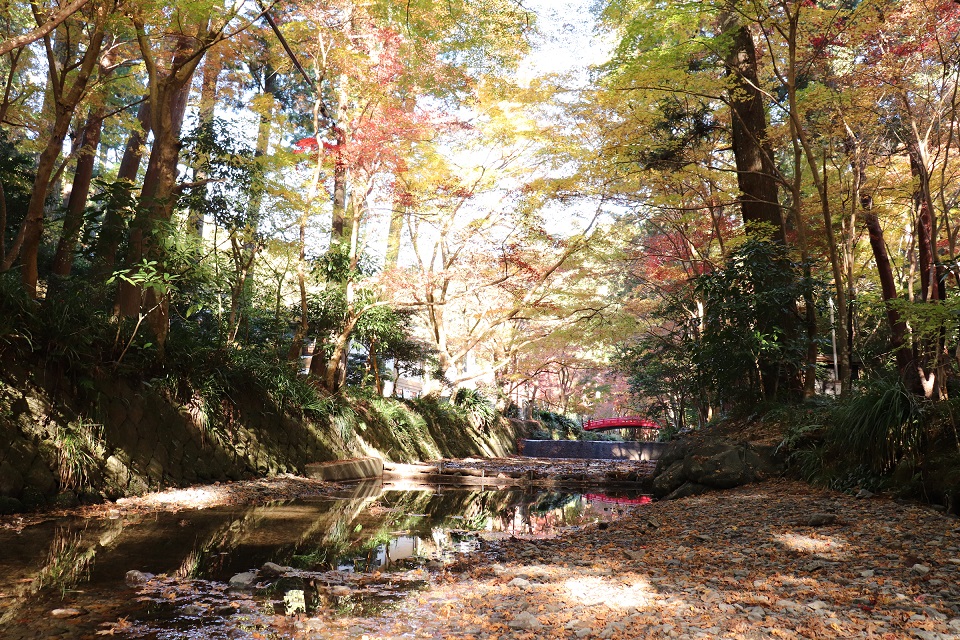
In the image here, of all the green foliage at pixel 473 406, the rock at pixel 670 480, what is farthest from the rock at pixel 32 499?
the green foliage at pixel 473 406

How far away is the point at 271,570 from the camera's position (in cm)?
341

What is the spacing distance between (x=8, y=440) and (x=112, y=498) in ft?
3.26

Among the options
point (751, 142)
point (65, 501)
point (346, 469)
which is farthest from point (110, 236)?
point (751, 142)

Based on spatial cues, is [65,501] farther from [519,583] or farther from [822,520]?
[822,520]

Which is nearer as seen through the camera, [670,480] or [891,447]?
[891,447]

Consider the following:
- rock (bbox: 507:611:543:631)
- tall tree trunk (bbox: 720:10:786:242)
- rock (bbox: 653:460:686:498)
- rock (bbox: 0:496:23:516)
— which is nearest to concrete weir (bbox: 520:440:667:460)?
tall tree trunk (bbox: 720:10:786:242)

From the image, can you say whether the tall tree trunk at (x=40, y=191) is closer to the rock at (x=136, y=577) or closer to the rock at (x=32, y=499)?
the rock at (x=32, y=499)

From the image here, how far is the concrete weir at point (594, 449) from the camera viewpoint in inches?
708

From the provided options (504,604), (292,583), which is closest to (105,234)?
(292,583)

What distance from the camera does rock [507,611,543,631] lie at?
8.32 feet

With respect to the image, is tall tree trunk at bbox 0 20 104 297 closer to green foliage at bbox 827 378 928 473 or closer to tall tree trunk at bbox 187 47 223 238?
tall tree trunk at bbox 187 47 223 238

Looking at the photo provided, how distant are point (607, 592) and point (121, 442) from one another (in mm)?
4690

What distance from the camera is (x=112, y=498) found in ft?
16.8

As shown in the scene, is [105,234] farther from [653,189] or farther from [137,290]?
[653,189]
